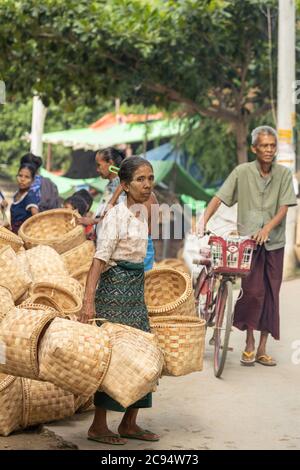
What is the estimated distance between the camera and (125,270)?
6.02 meters

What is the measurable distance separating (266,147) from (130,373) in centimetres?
→ 320

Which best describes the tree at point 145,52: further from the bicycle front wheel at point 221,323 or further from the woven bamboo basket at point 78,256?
the bicycle front wheel at point 221,323

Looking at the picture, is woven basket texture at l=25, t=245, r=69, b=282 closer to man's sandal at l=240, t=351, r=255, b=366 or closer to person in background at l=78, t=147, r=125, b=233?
person in background at l=78, t=147, r=125, b=233

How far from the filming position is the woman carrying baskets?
233 inches

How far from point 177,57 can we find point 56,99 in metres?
2.28

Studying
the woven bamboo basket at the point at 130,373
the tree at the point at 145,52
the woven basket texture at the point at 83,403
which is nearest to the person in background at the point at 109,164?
the woven basket texture at the point at 83,403

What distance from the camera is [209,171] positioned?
904 inches

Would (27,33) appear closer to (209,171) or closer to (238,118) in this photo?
(238,118)

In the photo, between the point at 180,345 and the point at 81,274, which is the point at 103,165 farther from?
the point at 180,345

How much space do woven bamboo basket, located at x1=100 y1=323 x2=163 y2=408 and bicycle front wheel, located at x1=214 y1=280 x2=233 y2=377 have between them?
2.29 m

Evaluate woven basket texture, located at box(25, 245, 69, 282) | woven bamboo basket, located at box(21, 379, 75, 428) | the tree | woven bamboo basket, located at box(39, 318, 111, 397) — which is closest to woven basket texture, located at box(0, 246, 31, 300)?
woven basket texture, located at box(25, 245, 69, 282)

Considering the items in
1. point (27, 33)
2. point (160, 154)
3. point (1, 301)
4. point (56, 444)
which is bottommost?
point (56, 444)

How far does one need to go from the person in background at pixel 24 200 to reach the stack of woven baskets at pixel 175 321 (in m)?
3.26

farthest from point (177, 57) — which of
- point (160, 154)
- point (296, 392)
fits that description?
point (296, 392)
